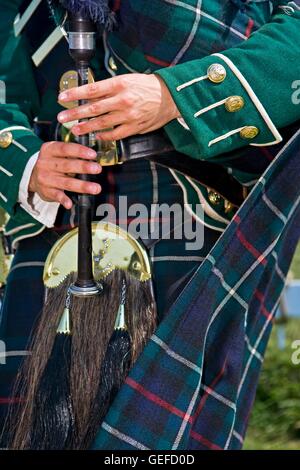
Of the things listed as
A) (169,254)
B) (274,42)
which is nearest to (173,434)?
(169,254)

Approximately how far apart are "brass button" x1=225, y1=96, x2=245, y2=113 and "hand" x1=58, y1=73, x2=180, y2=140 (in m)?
0.11

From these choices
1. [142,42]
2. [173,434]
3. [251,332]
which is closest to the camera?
[173,434]

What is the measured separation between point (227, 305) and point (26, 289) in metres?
0.52

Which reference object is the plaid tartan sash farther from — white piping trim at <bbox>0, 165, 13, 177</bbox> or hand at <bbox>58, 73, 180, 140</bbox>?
white piping trim at <bbox>0, 165, 13, 177</bbox>

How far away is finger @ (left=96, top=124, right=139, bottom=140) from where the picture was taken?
6.89 feet

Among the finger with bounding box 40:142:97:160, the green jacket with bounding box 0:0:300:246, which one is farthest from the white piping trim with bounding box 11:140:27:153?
the finger with bounding box 40:142:97:160

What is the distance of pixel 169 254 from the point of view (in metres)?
2.34

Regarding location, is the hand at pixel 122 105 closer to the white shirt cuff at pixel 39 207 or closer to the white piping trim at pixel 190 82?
the white piping trim at pixel 190 82

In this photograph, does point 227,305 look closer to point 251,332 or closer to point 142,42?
point 251,332

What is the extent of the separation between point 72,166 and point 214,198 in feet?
1.17

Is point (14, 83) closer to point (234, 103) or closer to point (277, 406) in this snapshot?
point (234, 103)

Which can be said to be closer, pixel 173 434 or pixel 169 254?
pixel 173 434

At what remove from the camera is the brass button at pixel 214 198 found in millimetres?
2340

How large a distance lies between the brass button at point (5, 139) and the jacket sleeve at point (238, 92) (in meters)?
0.43
